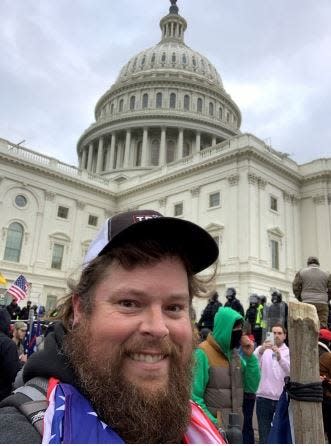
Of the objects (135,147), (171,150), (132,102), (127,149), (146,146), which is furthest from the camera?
(132,102)

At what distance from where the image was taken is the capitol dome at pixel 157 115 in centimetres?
5172

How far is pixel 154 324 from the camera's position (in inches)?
62.7

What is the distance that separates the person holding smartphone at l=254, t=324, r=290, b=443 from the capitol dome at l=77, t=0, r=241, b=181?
136 ft

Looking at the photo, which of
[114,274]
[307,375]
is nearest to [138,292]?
[114,274]

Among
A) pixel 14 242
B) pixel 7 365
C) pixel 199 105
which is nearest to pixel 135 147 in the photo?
pixel 199 105

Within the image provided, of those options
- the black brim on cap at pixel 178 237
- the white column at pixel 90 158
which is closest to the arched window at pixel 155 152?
the white column at pixel 90 158

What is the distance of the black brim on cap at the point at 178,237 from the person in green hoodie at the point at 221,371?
2400 millimetres

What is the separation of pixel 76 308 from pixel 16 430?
25.7 inches

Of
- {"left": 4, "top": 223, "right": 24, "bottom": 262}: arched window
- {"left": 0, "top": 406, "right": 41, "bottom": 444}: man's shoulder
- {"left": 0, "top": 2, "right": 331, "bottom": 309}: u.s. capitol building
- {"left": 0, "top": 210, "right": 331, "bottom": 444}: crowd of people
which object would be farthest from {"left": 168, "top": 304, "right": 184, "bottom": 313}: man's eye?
{"left": 4, "top": 223, "right": 24, "bottom": 262}: arched window

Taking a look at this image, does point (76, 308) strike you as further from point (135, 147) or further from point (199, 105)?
point (199, 105)

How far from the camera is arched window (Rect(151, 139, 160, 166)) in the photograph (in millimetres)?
51625

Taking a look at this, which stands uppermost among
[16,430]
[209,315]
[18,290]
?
[18,290]

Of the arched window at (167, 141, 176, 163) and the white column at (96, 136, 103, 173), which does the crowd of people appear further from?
the white column at (96, 136, 103, 173)

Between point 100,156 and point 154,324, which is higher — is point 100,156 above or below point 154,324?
above
